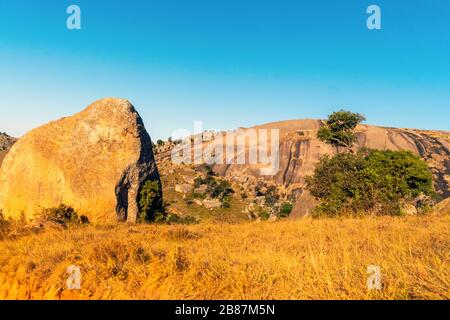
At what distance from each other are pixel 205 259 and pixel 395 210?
50.4 feet

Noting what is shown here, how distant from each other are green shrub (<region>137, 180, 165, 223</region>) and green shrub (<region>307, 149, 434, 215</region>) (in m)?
10.6

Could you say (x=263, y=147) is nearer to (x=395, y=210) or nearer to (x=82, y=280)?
(x=395, y=210)

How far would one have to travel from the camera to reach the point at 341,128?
38812 millimetres

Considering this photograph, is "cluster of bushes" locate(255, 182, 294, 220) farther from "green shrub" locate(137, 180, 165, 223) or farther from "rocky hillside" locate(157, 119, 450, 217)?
"green shrub" locate(137, 180, 165, 223)

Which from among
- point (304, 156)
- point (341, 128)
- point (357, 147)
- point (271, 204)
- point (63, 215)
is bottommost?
point (271, 204)

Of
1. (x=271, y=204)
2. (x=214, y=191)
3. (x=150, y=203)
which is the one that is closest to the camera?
(x=150, y=203)

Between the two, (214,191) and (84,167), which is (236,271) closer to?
(84,167)

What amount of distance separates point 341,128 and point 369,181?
51.9 feet

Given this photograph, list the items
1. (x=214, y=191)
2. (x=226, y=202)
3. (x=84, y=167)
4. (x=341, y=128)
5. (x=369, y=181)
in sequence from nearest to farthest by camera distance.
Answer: (x=84, y=167) → (x=369, y=181) → (x=341, y=128) → (x=226, y=202) → (x=214, y=191)

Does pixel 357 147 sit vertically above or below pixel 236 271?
above

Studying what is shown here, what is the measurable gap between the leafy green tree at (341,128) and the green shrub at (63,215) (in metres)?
28.2

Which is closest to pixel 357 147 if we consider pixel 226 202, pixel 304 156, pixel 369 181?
pixel 304 156

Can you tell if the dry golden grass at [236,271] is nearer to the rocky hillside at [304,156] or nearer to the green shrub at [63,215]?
the green shrub at [63,215]

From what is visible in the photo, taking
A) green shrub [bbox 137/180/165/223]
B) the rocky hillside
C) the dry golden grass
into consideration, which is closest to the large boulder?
green shrub [bbox 137/180/165/223]
